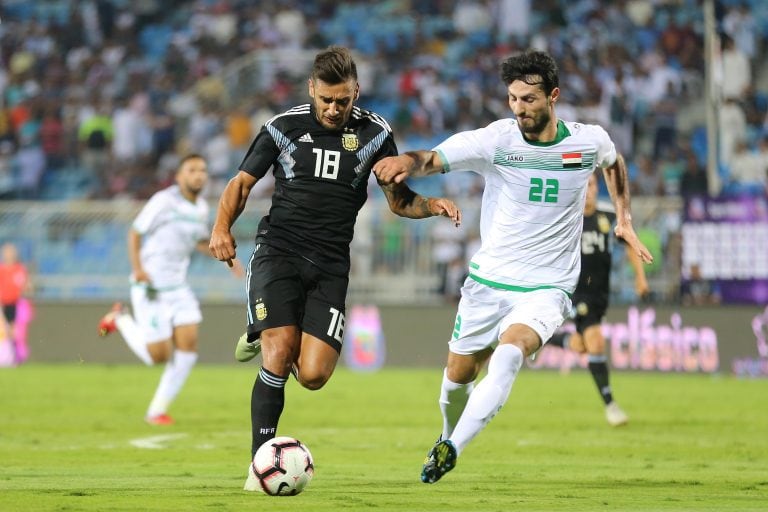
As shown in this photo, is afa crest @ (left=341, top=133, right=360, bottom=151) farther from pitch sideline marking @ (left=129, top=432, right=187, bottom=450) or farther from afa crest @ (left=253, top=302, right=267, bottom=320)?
pitch sideline marking @ (left=129, top=432, right=187, bottom=450)

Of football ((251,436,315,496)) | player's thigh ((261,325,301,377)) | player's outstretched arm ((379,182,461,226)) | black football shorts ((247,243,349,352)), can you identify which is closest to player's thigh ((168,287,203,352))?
black football shorts ((247,243,349,352))

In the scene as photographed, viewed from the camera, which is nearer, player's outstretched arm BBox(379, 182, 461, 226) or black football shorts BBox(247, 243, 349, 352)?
player's outstretched arm BBox(379, 182, 461, 226)

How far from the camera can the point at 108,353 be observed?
23.7 m

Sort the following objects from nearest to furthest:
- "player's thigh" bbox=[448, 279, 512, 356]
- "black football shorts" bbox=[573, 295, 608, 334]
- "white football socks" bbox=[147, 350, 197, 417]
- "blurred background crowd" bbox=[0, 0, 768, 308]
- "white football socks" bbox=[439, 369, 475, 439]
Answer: "player's thigh" bbox=[448, 279, 512, 356] → "white football socks" bbox=[439, 369, 475, 439] → "white football socks" bbox=[147, 350, 197, 417] → "black football shorts" bbox=[573, 295, 608, 334] → "blurred background crowd" bbox=[0, 0, 768, 308]

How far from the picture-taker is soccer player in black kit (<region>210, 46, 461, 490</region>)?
7930mm

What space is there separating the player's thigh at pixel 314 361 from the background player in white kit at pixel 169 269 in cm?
566

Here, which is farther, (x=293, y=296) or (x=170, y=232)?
(x=170, y=232)

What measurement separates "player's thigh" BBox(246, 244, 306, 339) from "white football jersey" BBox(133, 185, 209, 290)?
5.96 metres

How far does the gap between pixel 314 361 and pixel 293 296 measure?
0.41m

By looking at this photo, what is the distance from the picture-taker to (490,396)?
7539 millimetres

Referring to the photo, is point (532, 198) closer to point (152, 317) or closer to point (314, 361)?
point (314, 361)

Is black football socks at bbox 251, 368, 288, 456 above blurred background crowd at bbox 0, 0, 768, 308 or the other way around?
above

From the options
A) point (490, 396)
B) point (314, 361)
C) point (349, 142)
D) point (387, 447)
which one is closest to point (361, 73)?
point (387, 447)

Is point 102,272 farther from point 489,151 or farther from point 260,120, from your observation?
point 489,151
